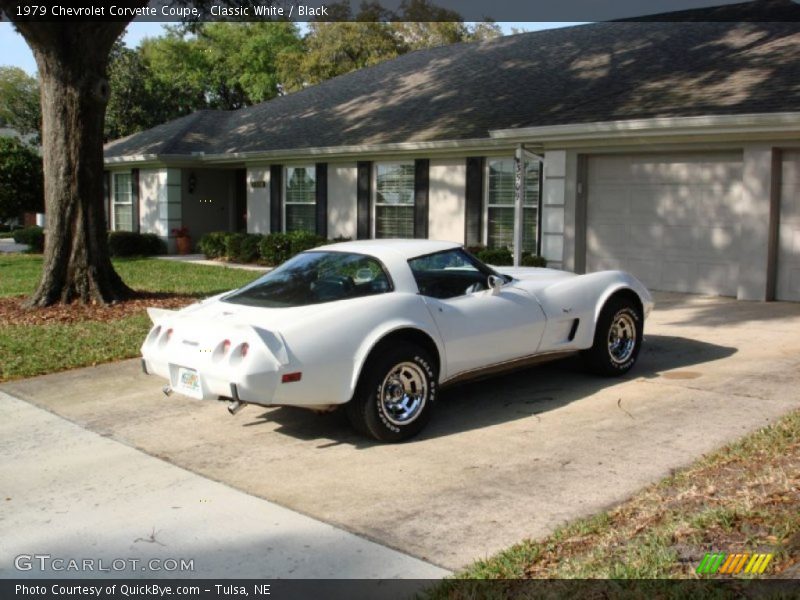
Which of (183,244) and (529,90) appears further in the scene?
(183,244)

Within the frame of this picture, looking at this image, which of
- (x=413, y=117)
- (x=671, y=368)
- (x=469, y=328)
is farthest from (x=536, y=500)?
(x=413, y=117)

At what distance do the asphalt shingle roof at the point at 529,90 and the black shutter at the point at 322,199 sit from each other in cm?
68

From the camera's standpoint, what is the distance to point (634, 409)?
696 centimetres

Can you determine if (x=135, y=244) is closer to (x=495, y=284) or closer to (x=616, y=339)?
(x=616, y=339)

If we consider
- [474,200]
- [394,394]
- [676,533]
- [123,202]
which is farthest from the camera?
[123,202]

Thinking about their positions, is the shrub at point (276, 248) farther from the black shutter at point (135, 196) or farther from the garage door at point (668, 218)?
the black shutter at point (135, 196)

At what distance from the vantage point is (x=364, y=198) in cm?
1925

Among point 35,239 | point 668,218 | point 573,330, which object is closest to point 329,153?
point 668,218

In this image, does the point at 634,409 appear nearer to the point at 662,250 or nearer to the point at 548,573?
the point at 548,573

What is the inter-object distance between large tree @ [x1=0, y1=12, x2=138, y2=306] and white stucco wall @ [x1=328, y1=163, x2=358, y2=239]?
24.4 feet

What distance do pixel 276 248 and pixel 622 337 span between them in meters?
12.5

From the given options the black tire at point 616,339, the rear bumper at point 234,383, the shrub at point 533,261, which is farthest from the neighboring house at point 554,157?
the rear bumper at point 234,383

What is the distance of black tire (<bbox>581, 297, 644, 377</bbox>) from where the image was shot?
25.6 feet

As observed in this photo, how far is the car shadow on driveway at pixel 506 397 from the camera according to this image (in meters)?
6.68
